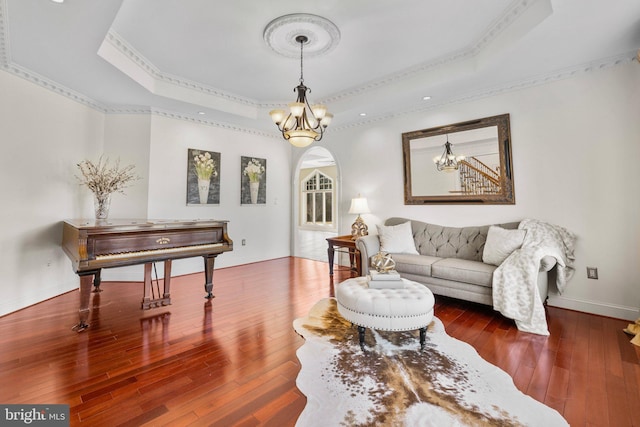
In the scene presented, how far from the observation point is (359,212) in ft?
15.3

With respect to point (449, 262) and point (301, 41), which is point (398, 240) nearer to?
point (449, 262)

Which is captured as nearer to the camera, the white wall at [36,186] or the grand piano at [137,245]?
the grand piano at [137,245]

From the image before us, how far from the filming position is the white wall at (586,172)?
111 inches

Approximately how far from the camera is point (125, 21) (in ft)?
8.76

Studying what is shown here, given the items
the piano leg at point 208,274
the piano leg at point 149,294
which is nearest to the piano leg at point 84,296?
the piano leg at point 149,294

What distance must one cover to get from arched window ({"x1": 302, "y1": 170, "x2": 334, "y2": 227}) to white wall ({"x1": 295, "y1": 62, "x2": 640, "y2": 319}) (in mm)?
7180

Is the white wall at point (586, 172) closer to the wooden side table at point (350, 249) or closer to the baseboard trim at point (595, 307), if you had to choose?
the baseboard trim at point (595, 307)

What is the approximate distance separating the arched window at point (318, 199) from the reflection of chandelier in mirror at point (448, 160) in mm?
6716

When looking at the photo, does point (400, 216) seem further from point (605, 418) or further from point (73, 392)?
point (73, 392)

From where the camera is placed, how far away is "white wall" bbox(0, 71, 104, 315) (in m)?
3.01

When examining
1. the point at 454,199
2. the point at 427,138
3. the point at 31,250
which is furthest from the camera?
the point at 427,138

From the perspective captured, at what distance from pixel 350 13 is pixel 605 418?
3.42 metres

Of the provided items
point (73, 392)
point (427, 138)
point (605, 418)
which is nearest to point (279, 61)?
point (427, 138)

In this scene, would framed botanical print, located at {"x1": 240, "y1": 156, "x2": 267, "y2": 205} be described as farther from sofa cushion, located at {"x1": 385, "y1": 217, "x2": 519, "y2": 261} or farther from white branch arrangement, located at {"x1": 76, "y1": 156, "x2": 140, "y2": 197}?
sofa cushion, located at {"x1": 385, "y1": 217, "x2": 519, "y2": 261}
